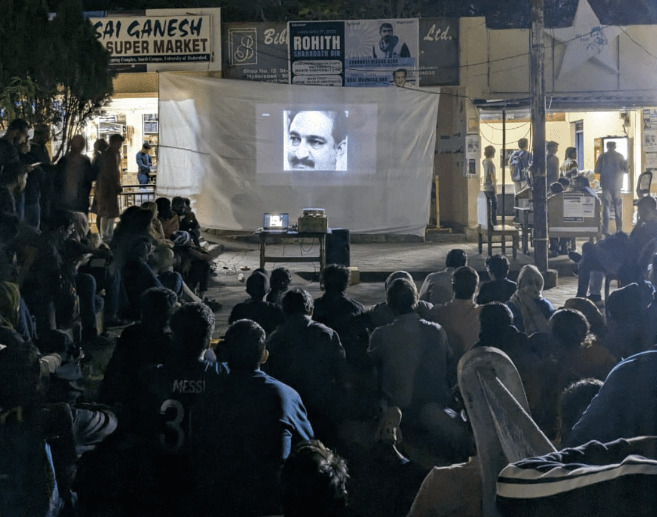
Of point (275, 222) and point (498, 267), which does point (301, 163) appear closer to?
point (275, 222)

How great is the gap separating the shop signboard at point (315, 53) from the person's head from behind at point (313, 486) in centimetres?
1667

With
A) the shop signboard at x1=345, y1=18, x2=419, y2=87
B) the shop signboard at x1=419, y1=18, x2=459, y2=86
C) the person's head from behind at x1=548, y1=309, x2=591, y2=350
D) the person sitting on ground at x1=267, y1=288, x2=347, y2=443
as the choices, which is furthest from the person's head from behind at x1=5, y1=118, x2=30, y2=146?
the shop signboard at x1=419, y1=18, x2=459, y2=86

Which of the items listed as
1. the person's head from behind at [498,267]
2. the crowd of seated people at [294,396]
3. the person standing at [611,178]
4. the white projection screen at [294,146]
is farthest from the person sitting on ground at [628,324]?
the person standing at [611,178]

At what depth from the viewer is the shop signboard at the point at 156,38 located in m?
18.9

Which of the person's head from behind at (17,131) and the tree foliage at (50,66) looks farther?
the tree foliage at (50,66)

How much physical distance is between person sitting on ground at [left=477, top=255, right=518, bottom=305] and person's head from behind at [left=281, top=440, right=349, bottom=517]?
503 centimetres

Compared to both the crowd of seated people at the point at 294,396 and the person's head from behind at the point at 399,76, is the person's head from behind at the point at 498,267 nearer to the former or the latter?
the crowd of seated people at the point at 294,396

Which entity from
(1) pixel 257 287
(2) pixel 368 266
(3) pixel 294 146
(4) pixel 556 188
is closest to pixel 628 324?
(1) pixel 257 287

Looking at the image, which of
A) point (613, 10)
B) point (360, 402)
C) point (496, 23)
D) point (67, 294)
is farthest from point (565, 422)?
point (613, 10)

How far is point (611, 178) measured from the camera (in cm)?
1911

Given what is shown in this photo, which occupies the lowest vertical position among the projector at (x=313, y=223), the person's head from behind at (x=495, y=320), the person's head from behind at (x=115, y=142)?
the person's head from behind at (x=495, y=320)

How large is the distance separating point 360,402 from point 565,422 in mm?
1782

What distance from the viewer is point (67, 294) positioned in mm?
9094

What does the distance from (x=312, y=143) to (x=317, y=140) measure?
0.36ft
